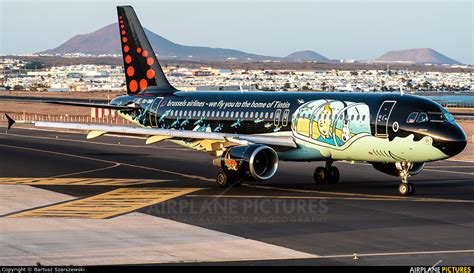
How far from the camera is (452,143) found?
136 ft

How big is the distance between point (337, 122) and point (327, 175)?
14.3 ft

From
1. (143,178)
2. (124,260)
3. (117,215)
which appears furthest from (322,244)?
(143,178)

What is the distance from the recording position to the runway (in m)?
28.1

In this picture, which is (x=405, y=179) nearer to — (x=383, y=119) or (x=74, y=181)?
(x=383, y=119)

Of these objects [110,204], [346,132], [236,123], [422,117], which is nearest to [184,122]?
[236,123]

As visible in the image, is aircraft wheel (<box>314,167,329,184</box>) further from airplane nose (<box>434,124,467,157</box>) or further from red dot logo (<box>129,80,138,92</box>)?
red dot logo (<box>129,80,138,92</box>)

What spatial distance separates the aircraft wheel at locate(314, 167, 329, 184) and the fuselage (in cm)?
225

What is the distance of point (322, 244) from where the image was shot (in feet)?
99.3

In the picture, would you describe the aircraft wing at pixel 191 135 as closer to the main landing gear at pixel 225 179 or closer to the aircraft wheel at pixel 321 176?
the main landing gear at pixel 225 179

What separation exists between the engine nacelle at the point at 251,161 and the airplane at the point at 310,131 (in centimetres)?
5

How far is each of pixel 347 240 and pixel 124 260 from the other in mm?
8338

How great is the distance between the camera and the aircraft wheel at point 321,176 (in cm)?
4866

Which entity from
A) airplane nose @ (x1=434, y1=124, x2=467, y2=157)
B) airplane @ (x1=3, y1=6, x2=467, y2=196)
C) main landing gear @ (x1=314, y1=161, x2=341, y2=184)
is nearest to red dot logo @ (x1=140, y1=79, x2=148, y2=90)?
airplane @ (x1=3, y1=6, x2=467, y2=196)

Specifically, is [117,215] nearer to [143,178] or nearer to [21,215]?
[21,215]
